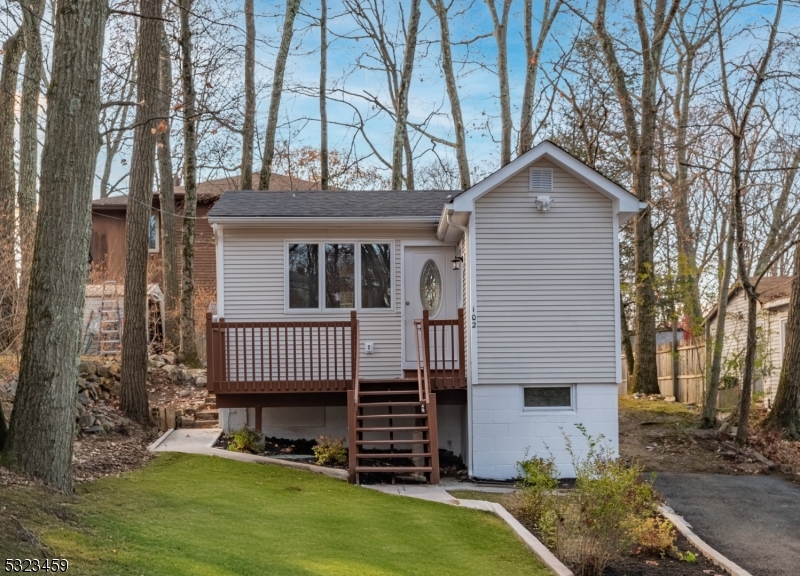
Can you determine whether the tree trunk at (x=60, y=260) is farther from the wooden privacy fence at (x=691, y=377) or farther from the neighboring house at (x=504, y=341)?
the wooden privacy fence at (x=691, y=377)

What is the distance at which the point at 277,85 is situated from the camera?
21734 millimetres

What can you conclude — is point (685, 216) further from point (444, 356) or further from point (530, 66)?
point (444, 356)

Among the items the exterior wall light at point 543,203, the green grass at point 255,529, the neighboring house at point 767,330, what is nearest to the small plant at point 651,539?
the green grass at point 255,529

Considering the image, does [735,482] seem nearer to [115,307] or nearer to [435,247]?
[435,247]

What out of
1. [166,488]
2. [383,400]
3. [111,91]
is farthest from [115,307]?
[166,488]

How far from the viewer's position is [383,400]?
1290cm

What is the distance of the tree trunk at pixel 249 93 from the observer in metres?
21.7

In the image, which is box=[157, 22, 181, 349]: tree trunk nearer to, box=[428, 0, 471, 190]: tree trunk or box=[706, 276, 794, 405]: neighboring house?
box=[428, 0, 471, 190]: tree trunk

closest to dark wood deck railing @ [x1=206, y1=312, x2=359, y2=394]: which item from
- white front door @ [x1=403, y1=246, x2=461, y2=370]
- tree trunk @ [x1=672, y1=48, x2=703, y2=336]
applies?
white front door @ [x1=403, y1=246, x2=461, y2=370]

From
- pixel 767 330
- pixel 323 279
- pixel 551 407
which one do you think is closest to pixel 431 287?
pixel 323 279

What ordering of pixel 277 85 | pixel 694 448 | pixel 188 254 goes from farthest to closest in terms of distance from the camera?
pixel 277 85, pixel 188 254, pixel 694 448

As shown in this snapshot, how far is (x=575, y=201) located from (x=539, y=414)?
3275 millimetres

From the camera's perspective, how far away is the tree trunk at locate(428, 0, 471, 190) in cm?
2409

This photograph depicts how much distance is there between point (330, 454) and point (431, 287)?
11.6 ft
